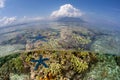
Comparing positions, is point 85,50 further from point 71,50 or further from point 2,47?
point 2,47

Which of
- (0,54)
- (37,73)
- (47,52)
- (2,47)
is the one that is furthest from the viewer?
(2,47)

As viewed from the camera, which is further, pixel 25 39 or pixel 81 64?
pixel 25 39

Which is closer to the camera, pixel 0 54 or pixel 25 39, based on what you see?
pixel 0 54

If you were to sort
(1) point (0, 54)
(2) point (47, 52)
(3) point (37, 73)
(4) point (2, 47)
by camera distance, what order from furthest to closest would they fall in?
(4) point (2, 47), (1) point (0, 54), (2) point (47, 52), (3) point (37, 73)

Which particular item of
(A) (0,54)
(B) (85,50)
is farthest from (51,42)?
(A) (0,54)

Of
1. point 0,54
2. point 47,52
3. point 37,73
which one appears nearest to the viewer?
point 37,73

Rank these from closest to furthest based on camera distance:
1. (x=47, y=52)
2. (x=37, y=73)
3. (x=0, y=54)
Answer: (x=37, y=73)
(x=47, y=52)
(x=0, y=54)

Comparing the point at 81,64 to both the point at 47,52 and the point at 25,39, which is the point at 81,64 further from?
the point at 25,39

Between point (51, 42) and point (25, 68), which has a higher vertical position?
point (51, 42)

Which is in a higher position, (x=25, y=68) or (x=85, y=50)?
(x=85, y=50)
